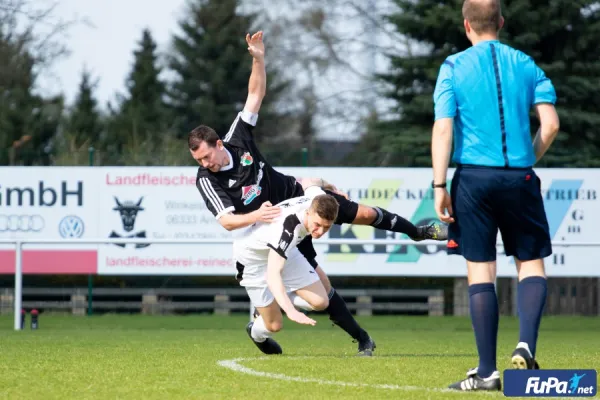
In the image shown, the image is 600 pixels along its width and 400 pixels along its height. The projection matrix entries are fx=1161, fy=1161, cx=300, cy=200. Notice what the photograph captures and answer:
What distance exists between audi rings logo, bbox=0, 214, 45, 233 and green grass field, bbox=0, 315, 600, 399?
2980mm

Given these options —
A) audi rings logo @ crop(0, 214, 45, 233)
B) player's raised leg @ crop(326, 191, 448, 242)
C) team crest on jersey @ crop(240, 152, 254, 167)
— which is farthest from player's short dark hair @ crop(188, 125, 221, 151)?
audi rings logo @ crop(0, 214, 45, 233)

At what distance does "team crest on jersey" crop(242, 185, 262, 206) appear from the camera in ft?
29.3

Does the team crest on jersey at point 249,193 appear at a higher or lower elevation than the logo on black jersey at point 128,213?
higher

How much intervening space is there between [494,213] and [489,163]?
270mm

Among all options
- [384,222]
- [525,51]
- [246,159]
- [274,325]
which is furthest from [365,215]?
[525,51]

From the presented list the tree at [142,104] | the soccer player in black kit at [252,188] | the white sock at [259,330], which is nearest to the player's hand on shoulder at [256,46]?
the soccer player in black kit at [252,188]

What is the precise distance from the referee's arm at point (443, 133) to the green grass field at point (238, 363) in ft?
3.29

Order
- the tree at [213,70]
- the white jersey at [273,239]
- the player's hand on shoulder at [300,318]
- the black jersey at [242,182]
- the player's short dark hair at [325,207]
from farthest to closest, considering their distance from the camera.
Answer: the tree at [213,70], the black jersey at [242,182], the white jersey at [273,239], the player's short dark hair at [325,207], the player's hand on shoulder at [300,318]

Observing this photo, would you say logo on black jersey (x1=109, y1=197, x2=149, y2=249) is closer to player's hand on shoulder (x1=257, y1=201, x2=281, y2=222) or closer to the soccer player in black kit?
the soccer player in black kit

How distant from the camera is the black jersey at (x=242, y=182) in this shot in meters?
8.84

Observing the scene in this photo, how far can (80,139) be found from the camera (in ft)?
140

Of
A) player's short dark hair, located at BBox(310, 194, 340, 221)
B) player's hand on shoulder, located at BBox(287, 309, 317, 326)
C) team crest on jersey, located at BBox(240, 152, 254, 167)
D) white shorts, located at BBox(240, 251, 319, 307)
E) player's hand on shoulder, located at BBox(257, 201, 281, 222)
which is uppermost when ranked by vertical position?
team crest on jersey, located at BBox(240, 152, 254, 167)

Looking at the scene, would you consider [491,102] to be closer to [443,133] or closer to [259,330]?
[443,133]

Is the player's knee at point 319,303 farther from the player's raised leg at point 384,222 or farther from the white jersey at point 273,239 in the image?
the player's raised leg at point 384,222
